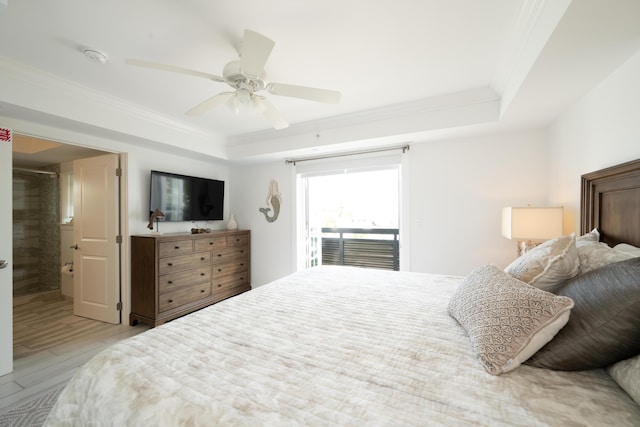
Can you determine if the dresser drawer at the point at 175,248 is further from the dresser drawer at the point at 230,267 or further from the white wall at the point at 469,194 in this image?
the white wall at the point at 469,194

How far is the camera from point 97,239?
3.29 m

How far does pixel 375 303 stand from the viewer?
1650mm

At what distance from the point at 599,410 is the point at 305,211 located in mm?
3643

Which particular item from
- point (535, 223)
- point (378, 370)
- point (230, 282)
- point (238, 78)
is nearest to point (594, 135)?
point (535, 223)

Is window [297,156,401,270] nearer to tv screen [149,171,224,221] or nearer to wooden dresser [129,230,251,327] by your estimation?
wooden dresser [129,230,251,327]

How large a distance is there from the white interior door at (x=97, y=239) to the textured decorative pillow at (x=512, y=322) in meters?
3.79

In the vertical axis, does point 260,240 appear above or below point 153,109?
below

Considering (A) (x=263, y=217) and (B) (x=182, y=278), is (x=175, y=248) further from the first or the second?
(A) (x=263, y=217)

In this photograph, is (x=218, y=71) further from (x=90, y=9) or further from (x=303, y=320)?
(x=303, y=320)

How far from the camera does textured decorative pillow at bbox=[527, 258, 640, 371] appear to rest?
31.2 inches

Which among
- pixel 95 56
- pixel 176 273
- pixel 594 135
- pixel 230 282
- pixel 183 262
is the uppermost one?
pixel 95 56

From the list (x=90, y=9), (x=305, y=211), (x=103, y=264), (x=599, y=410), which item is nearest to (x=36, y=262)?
(x=103, y=264)

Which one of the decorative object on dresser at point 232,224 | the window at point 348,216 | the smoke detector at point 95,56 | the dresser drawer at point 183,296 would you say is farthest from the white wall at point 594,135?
the decorative object on dresser at point 232,224

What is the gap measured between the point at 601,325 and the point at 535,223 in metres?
1.71
